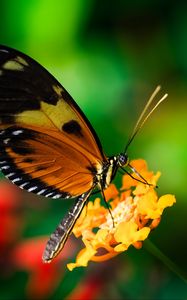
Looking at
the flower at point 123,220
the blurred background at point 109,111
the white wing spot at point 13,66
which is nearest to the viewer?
the flower at point 123,220

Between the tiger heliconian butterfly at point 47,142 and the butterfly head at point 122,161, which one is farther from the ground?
the tiger heliconian butterfly at point 47,142

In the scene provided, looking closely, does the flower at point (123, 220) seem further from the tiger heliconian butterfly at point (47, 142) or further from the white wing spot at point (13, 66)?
the white wing spot at point (13, 66)

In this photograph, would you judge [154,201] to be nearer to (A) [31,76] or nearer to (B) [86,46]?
(A) [31,76]

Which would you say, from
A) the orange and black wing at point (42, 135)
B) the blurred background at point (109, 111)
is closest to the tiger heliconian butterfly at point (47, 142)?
the orange and black wing at point (42, 135)

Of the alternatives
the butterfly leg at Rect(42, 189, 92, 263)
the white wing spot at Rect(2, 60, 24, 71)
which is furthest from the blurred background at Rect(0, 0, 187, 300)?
the white wing spot at Rect(2, 60, 24, 71)

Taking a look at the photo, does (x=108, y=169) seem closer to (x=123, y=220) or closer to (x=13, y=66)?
(x=123, y=220)

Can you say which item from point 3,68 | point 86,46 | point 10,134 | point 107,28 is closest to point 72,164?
point 10,134

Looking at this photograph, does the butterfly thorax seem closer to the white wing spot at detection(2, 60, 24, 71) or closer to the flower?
the flower
